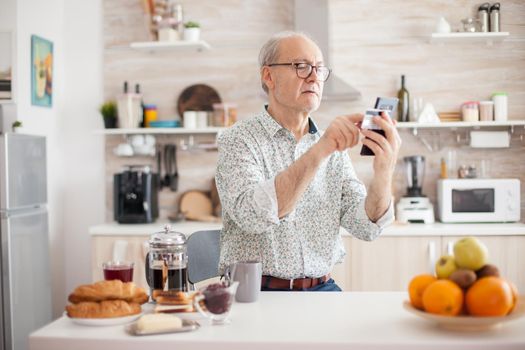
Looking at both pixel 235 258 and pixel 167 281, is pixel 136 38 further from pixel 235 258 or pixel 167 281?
pixel 167 281

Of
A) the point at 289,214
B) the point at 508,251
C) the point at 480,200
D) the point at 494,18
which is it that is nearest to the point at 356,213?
the point at 289,214

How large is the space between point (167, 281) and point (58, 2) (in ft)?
11.6

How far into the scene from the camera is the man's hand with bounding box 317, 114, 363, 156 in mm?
1862

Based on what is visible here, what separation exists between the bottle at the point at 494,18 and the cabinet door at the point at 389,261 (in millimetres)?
1459

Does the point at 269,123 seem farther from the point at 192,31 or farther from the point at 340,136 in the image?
the point at 192,31

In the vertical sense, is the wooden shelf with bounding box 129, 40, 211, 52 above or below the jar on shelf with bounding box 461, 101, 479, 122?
above

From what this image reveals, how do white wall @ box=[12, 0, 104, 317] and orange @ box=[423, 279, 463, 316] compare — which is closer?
orange @ box=[423, 279, 463, 316]

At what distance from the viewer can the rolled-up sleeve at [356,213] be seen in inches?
83.2

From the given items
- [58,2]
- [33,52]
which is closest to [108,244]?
[33,52]

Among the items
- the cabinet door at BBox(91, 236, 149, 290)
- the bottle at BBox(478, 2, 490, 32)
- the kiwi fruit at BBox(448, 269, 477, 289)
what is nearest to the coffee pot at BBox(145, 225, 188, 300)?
the kiwi fruit at BBox(448, 269, 477, 289)

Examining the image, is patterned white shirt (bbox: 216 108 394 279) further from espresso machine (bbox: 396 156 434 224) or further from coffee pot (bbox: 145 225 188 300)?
espresso machine (bbox: 396 156 434 224)

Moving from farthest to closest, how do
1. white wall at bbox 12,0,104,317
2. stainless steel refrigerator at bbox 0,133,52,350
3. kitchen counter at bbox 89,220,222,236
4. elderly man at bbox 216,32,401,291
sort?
white wall at bbox 12,0,104,317
kitchen counter at bbox 89,220,222,236
stainless steel refrigerator at bbox 0,133,52,350
elderly man at bbox 216,32,401,291

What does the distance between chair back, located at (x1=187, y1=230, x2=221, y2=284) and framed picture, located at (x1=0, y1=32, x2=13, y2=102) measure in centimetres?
240

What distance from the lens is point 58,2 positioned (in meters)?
4.73
